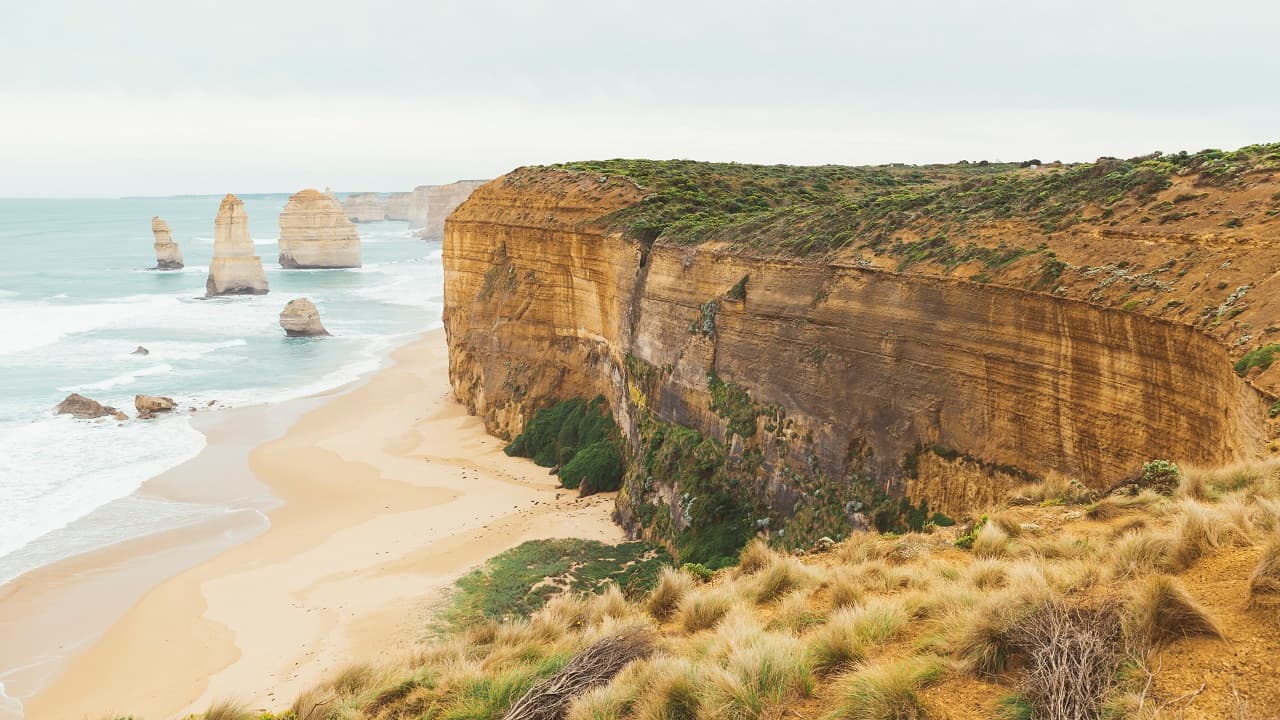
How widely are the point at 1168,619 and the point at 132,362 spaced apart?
51564 millimetres

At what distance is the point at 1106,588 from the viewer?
621 cm

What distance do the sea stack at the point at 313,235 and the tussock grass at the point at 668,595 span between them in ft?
305

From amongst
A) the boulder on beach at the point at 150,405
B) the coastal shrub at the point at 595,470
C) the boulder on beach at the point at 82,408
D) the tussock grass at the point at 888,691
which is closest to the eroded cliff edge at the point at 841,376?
the coastal shrub at the point at 595,470

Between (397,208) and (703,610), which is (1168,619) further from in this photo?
(397,208)

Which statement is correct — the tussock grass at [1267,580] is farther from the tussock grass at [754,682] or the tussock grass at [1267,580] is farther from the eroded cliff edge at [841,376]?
the eroded cliff edge at [841,376]

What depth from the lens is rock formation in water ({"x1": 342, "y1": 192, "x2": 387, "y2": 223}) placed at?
595 ft

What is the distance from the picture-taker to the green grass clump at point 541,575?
690 inches

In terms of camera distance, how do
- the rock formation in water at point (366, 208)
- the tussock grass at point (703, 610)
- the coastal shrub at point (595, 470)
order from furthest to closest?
the rock formation in water at point (366, 208)
the coastal shrub at point (595, 470)
the tussock grass at point (703, 610)

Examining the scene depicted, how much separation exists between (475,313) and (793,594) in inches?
993

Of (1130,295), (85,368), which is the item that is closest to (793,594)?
(1130,295)

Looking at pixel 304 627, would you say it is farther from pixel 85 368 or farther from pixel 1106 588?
pixel 85 368

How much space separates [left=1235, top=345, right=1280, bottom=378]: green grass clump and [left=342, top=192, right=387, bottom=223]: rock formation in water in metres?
185

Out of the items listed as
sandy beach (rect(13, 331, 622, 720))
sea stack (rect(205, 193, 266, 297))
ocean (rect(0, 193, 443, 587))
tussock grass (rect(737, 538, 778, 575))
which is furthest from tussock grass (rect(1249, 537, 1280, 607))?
sea stack (rect(205, 193, 266, 297))

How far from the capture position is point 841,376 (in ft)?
56.2
